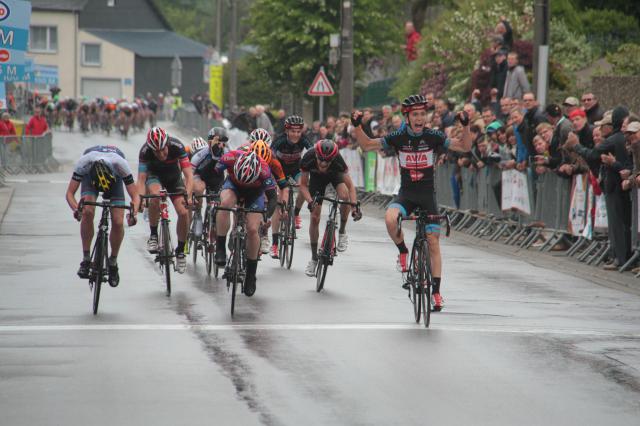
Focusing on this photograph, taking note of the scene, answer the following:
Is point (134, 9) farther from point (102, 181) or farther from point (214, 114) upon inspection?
point (102, 181)

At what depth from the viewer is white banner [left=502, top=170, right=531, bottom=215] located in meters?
20.5

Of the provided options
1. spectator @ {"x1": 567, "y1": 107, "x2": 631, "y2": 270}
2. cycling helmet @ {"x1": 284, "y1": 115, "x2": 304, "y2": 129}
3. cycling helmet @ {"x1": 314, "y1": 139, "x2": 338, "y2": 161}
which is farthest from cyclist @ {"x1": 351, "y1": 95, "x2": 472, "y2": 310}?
cycling helmet @ {"x1": 284, "y1": 115, "x2": 304, "y2": 129}

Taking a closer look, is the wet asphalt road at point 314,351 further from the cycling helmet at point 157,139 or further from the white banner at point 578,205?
the cycling helmet at point 157,139

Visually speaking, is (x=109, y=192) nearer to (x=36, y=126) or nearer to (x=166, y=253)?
(x=166, y=253)

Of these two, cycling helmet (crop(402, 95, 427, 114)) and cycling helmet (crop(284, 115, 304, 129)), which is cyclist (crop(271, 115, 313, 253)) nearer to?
cycling helmet (crop(284, 115, 304, 129))

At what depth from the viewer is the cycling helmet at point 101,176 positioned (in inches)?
535

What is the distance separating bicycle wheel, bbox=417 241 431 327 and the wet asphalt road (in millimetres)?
197

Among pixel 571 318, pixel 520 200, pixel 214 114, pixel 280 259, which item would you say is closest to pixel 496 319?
pixel 571 318

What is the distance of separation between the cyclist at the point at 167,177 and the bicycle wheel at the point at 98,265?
6.26 feet

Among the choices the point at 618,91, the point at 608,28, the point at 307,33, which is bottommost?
the point at 618,91

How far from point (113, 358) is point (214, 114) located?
54.6 metres

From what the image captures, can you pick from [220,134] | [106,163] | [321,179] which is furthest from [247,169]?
[220,134]

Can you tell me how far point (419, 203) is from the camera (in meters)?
13.0

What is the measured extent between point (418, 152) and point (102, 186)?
3.07m
